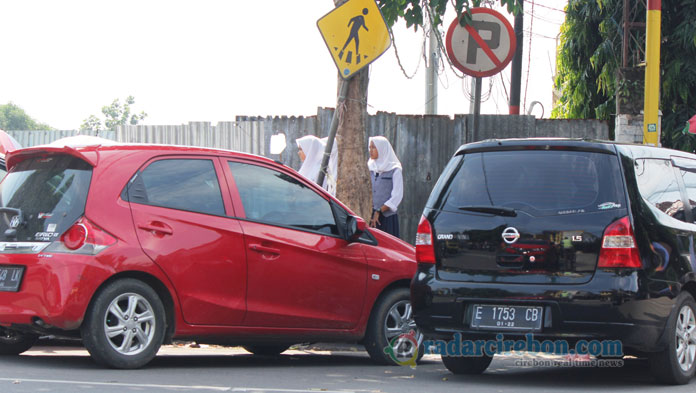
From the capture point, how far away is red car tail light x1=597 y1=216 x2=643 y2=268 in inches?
262

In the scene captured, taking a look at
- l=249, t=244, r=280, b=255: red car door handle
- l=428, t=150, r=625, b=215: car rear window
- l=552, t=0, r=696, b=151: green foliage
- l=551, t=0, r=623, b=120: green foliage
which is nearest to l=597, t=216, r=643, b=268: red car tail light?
l=428, t=150, r=625, b=215: car rear window

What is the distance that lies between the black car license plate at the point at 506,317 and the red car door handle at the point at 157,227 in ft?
7.45

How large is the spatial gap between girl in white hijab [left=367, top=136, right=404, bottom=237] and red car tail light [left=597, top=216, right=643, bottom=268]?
5871 mm

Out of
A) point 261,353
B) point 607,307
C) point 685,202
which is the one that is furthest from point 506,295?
point 261,353

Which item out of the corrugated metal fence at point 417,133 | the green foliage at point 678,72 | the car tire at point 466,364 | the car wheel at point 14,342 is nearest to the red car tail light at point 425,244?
the car tire at point 466,364

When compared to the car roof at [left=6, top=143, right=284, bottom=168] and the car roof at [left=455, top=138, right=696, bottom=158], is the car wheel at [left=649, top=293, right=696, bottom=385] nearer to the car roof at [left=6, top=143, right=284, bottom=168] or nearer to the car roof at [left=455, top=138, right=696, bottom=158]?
the car roof at [left=455, top=138, right=696, bottom=158]

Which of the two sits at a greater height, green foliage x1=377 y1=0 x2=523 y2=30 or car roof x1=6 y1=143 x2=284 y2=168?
green foliage x1=377 y1=0 x2=523 y2=30

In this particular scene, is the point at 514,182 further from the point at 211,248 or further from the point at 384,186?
the point at 384,186

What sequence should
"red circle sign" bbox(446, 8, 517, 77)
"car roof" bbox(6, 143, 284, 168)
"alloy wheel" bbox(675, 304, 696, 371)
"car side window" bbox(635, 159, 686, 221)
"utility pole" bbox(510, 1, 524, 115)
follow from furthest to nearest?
"utility pole" bbox(510, 1, 524, 115) → "red circle sign" bbox(446, 8, 517, 77) → "car roof" bbox(6, 143, 284, 168) → "car side window" bbox(635, 159, 686, 221) → "alloy wheel" bbox(675, 304, 696, 371)

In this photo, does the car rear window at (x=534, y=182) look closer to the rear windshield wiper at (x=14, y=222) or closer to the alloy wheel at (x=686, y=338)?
the alloy wheel at (x=686, y=338)

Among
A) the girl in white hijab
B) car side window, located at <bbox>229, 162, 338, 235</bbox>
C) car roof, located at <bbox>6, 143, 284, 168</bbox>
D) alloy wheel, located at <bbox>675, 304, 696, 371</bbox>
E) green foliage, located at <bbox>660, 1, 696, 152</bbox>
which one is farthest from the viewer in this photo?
green foliage, located at <bbox>660, 1, 696, 152</bbox>

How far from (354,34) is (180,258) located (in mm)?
3404

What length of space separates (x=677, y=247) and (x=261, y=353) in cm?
410

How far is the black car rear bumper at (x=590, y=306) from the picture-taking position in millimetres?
6621
